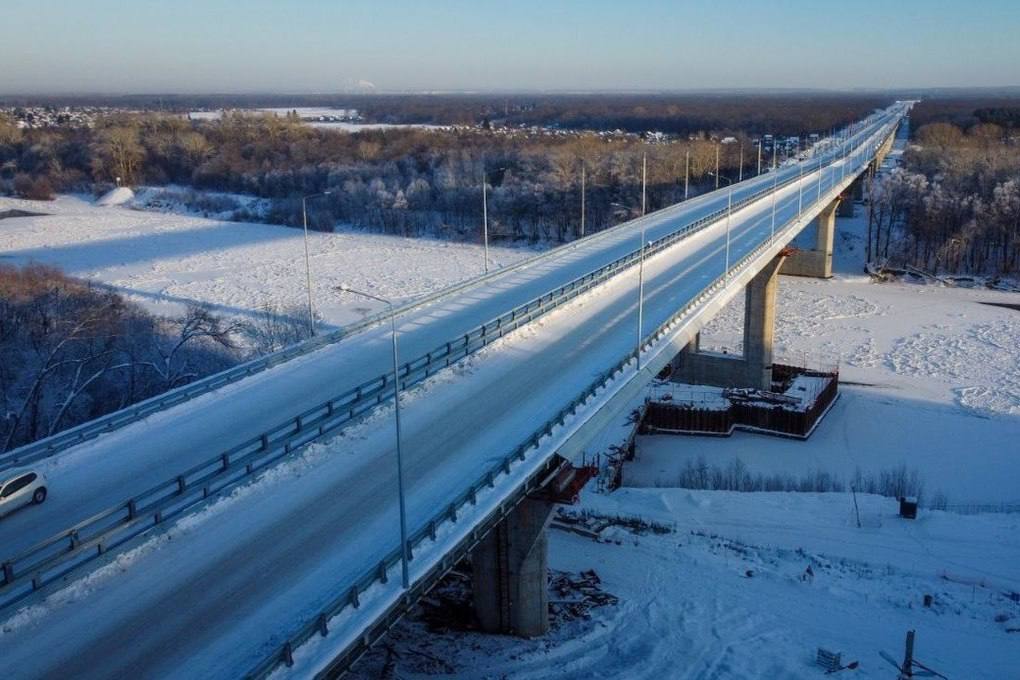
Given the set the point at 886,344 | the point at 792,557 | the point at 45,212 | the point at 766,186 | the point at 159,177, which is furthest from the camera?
the point at 159,177

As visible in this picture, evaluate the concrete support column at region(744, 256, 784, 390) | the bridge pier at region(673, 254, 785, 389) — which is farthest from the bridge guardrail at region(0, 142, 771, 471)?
the concrete support column at region(744, 256, 784, 390)

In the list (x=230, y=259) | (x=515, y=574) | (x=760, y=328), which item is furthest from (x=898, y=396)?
(x=230, y=259)

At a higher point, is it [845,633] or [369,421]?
[369,421]

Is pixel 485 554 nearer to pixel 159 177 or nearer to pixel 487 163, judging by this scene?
pixel 487 163

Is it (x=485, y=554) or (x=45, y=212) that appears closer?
(x=485, y=554)

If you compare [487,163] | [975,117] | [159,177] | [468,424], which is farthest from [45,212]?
[975,117]

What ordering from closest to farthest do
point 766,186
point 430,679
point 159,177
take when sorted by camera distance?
point 430,679, point 766,186, point 159,177

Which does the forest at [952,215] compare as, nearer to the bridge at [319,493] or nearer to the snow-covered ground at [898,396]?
the snow-covered ground at [898,396]

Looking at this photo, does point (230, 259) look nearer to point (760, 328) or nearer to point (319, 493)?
point (760, 328)
